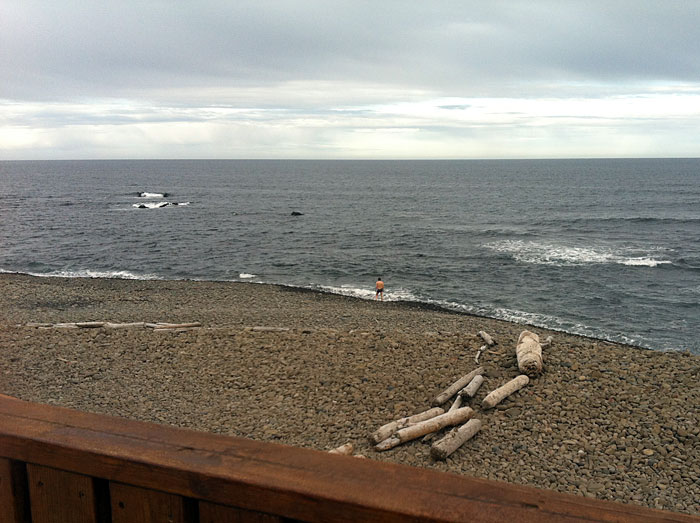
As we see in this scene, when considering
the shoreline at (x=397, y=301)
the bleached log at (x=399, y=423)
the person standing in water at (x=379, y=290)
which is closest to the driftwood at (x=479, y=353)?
the bleached log at (x=399, y=423)

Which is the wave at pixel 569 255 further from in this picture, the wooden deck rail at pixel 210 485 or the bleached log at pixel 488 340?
the wooden deck rail at pixel 210 485

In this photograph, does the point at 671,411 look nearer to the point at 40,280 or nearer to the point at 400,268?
the point at 400,268

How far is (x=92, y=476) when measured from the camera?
71.1 inches

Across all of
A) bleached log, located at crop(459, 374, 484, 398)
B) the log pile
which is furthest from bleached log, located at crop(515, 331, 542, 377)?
bleached log, located at crop(459, 374, 484, 398)

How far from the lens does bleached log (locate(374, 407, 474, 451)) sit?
1070 centimetres

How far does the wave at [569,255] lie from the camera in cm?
3884

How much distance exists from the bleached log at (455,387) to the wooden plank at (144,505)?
11010 mm

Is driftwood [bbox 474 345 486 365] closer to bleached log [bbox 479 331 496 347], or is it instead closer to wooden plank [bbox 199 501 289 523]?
bleached log [bbox 479 331 496 347]

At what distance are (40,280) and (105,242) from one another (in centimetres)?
1483

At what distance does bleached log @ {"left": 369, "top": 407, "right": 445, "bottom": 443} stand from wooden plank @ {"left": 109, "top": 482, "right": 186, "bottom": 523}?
30.9 feet

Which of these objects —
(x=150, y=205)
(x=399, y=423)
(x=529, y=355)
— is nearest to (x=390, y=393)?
(x=399, y=423)

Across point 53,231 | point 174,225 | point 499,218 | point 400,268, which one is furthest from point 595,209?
point 53,231

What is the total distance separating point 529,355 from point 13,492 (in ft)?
42.8

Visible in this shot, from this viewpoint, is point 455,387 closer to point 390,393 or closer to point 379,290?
point 390,393
